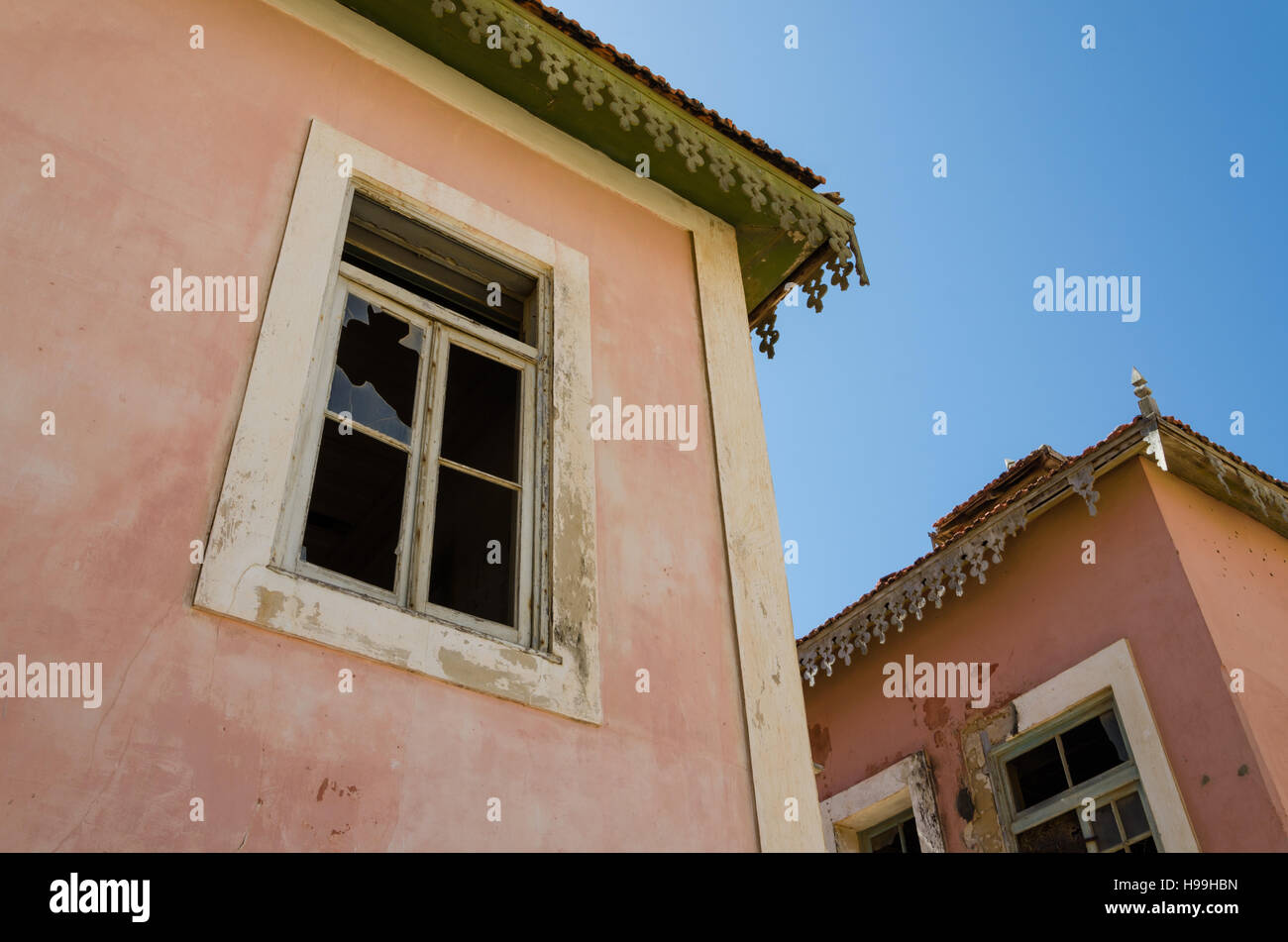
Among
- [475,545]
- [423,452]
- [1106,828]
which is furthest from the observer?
[1106,828]

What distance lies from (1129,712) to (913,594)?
68.1 inches

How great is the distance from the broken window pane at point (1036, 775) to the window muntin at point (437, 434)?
441cm

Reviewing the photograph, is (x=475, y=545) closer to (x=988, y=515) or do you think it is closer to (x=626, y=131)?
(x=626, y=131)

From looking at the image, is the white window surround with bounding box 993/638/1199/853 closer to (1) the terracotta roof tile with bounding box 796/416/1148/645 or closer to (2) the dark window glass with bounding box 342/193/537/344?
(1) the terracotta roof tile with bounding box 796/416/1148/645

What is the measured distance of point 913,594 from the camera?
817 cm

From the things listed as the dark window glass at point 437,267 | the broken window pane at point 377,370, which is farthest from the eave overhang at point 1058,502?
the broken window pane at point 377,370

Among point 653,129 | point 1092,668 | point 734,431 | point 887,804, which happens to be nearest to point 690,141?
point 653,129

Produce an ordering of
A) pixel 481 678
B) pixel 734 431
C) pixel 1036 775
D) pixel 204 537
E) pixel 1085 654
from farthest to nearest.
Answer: pixel 1036 775 → pixel 1085 654 → pixel 734 431 → pixel 481 678 → pixel 204 537

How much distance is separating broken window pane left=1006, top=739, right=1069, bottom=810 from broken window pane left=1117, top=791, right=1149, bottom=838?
47 cm

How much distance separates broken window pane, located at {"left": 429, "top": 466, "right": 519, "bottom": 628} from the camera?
4.26 m

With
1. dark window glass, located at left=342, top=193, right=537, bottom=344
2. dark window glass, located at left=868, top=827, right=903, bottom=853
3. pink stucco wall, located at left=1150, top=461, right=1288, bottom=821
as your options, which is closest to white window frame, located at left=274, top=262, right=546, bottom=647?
dark window glass, located at left=342, top=193, right=537, bottom=344

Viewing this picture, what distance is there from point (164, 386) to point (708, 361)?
248 centimetres

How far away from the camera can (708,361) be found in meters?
5.31
